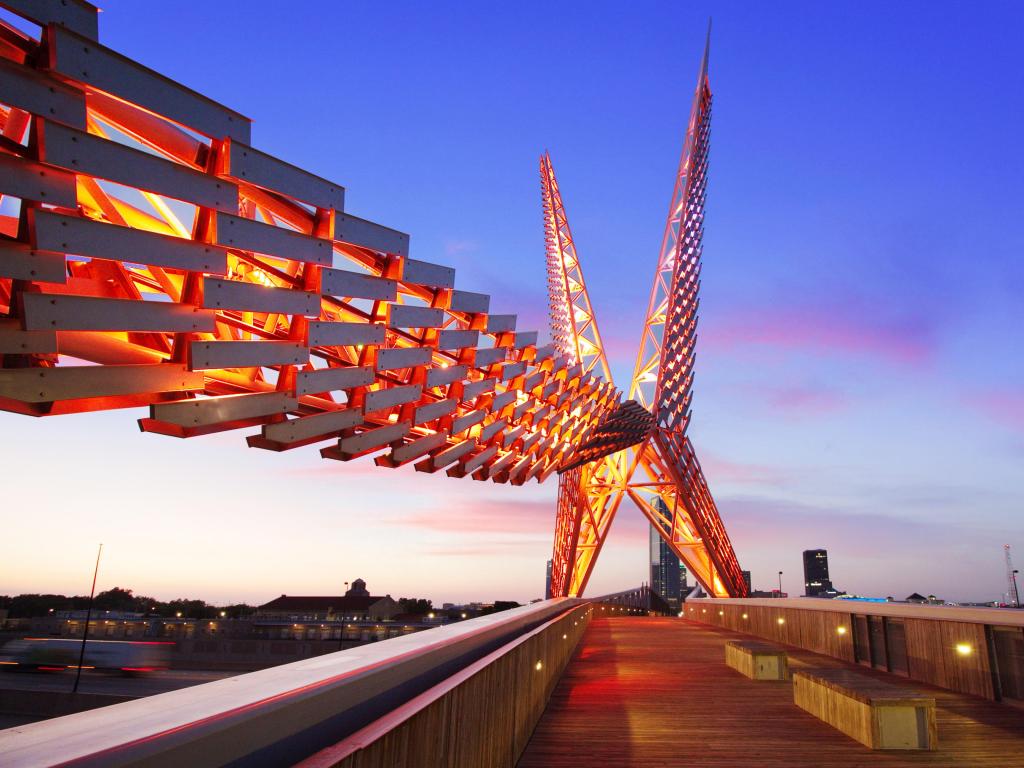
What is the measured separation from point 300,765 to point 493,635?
399 centimetres

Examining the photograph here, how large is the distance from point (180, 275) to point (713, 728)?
6.75 metres

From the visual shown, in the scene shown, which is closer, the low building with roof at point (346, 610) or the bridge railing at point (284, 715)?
the bridge railing at point (284, 715)

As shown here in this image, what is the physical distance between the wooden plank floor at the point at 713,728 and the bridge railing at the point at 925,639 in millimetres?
321

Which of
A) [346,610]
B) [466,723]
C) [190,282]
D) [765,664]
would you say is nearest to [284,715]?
[466,723]

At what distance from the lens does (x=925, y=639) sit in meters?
10.1

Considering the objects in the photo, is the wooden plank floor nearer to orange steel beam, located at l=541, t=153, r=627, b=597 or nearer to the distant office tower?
orange steel beam, located at l=541, t=153, r=627, b=597

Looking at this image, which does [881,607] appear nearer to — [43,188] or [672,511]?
[43,188]

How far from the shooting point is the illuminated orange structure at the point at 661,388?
120 feet

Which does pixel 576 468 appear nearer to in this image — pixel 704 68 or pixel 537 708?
pixel 704 68

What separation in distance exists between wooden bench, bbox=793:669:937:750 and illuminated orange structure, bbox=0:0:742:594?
5747 mm

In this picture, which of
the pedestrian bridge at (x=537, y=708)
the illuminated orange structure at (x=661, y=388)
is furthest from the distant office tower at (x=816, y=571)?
the pedestrian bridge at (x=537, y=708)

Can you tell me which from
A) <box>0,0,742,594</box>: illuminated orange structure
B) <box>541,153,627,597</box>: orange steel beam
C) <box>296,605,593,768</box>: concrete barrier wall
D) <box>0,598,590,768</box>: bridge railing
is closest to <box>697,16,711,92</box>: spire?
<box>541,153,627,597</box>: orange steel beam

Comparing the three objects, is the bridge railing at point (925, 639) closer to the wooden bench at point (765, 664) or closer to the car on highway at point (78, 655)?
the wooden bench at point (765, 664)

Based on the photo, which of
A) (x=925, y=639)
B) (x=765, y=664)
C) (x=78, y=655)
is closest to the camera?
(x=925, y=639)
